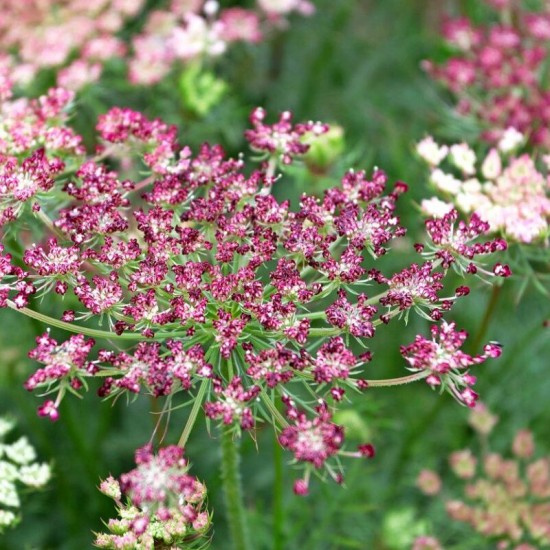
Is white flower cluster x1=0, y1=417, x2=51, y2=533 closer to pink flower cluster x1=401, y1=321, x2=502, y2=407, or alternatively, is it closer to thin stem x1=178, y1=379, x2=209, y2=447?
thin stem x1=178, y1=379, x2=209, y2=447

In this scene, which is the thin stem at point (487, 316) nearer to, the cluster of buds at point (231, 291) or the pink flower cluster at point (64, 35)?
the cluster of buds at point (231, 291)

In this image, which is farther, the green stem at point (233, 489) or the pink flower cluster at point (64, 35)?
the pink flower cluster at point (64, 35)

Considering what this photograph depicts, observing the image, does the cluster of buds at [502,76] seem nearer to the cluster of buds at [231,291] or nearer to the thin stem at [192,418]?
the cluster of buds at [231,291]

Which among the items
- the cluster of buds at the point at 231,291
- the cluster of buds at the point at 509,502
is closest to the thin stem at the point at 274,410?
the cluster of buds at the point at 231,291

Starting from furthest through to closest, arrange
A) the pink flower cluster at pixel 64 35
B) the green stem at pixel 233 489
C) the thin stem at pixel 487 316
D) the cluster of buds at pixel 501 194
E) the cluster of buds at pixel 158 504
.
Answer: the pink flower cluster at pixel 64 35, the thin stem at pixel 487 316, the cluster of buds at pixel 501 194, the green stem at pixel 233 489, the cluster of buds at pixel 158 504

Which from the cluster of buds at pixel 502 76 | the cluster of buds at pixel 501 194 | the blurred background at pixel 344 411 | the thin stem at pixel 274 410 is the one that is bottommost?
the blurred background at pixel 344 411

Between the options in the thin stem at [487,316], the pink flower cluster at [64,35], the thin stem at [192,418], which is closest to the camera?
the thin stem at [192,418]

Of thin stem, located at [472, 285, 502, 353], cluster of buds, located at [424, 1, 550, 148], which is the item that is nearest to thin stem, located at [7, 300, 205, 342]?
thin stem, located at [472, 285, 502, 353]

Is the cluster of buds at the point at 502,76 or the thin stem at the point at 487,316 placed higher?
the cluster of buds at the point at 502,76
